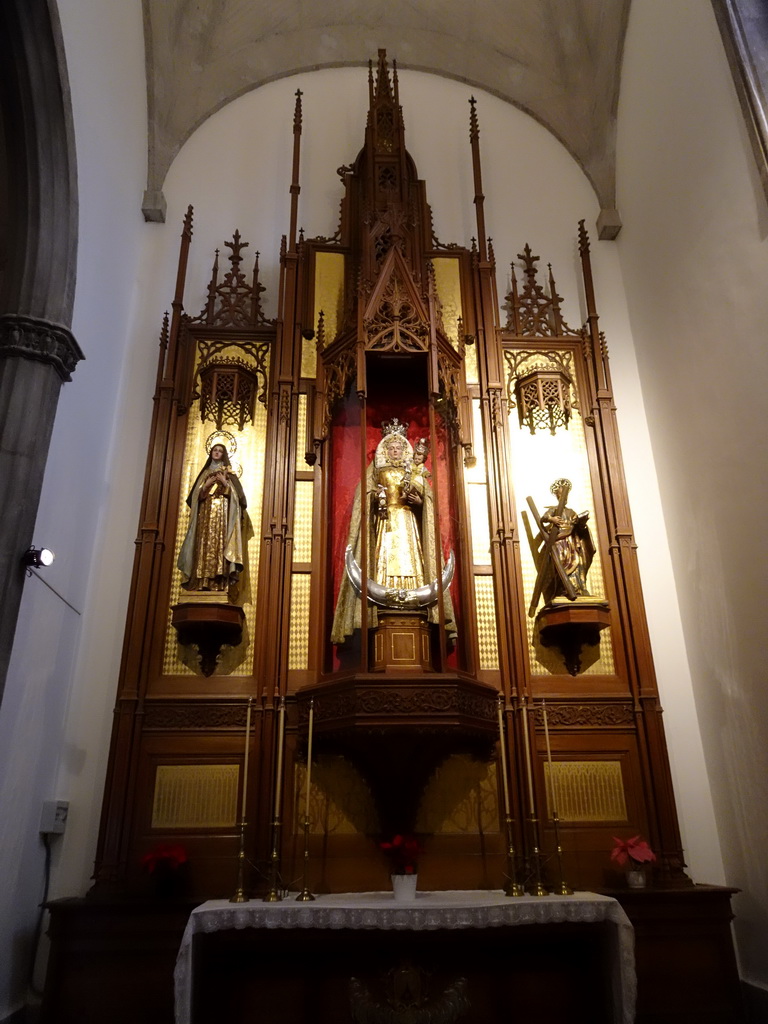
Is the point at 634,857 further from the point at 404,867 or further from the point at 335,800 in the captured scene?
the point at 335,800

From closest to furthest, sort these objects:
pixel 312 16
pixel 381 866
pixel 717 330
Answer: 1. pixel 381 866
2. pixel 717 330
3. pixel 312 16

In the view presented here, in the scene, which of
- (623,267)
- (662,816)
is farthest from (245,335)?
(662,816)

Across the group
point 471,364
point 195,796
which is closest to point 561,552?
point 471,364

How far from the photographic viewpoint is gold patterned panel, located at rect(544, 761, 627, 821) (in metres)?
6.25

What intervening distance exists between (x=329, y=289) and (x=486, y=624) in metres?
3.82

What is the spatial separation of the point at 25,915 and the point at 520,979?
3.42 meters

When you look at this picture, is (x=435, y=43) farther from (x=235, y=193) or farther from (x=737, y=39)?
(x=737, y=39)

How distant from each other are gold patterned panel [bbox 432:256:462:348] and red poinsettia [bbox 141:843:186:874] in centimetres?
526

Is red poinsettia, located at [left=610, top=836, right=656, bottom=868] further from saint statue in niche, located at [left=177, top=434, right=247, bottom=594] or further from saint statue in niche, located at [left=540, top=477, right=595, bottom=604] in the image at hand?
saint statue in niche, located at [left=177, top=434, right=247, bottom=594]

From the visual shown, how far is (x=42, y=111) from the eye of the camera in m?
6.03

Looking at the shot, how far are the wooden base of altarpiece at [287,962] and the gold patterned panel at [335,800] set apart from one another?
1.07 meters

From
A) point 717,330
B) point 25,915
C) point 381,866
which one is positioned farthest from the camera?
point 717,330

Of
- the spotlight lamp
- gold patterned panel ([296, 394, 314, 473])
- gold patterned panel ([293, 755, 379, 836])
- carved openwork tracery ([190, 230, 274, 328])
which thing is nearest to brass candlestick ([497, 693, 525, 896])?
gold patterned panel ([293, 755, 379, 836])

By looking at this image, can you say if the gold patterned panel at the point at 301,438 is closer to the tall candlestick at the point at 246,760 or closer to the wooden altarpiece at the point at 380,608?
the wooden altarpiece at the point at 380,608
